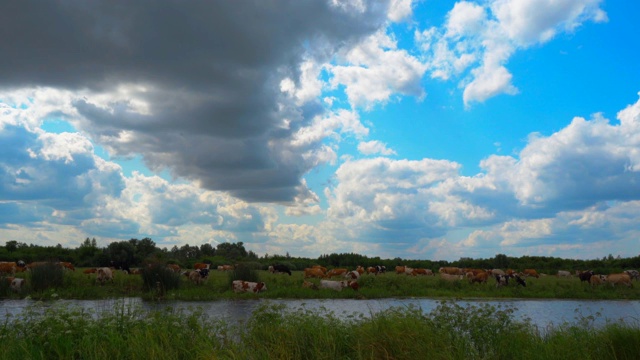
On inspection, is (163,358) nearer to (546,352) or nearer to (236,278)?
(546,352)

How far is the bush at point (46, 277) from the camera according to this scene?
26.2 metres

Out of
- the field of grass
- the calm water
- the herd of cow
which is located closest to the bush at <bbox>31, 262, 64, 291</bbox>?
the field of grass

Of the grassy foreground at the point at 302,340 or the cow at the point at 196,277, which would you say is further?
the cow at the point at 196,277

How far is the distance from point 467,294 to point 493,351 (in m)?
22.5

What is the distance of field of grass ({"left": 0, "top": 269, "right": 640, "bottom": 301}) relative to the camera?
25.8 m

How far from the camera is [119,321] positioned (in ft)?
37.4

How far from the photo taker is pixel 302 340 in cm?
1049

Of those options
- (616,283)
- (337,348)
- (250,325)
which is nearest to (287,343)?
(337,348)

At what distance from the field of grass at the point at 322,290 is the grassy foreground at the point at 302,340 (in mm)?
13703

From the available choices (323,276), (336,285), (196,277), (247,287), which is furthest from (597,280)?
(196,277)

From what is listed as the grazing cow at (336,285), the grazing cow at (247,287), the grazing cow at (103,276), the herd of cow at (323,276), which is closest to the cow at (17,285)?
the herd of cow at (323,276)

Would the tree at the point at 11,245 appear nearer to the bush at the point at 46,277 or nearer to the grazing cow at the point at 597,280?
the bush at the point at 46,277

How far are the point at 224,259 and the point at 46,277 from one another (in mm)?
32866

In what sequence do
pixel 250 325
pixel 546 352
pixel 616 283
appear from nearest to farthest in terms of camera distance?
pixel 546 352, pixel 250 325, pixel 616 283
